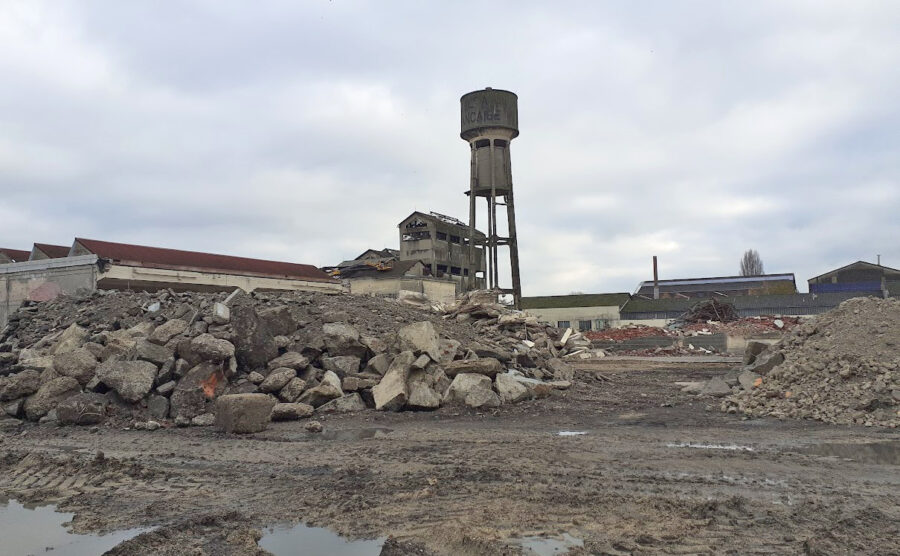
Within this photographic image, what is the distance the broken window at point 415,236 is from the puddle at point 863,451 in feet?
127

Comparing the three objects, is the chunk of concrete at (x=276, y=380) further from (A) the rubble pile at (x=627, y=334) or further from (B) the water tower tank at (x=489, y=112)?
(B) the water tower tank at (x=489, y=112)

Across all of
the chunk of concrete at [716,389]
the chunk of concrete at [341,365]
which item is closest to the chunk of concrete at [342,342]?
the chunk of concrete at [341,365]

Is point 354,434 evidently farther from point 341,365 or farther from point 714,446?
point 714,446

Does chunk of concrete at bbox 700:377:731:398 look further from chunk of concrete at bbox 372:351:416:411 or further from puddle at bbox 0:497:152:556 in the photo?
puddle at bbox 0:497:152:556

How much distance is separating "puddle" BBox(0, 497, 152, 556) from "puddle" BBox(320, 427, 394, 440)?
373cm

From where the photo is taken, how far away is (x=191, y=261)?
1029 inches

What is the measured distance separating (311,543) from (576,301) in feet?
137

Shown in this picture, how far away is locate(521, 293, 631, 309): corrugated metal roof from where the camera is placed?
43906mm

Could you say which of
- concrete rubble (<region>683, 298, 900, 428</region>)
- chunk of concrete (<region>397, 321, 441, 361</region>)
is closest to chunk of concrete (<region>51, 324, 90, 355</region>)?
chunk of concrete (<region>397, 321, 441, 361</region>)

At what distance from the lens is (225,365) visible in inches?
419

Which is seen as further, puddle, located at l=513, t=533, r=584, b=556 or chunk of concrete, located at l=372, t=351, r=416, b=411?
chunk of concrete, located at l=372, t=351, r=416, b=411

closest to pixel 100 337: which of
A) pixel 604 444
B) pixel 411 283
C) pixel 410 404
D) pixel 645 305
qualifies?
pixel 410 404

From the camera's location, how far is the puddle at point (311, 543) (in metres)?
4.13

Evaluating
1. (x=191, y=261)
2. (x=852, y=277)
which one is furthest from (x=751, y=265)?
(x=191, y=261)
